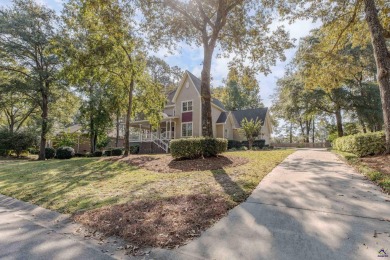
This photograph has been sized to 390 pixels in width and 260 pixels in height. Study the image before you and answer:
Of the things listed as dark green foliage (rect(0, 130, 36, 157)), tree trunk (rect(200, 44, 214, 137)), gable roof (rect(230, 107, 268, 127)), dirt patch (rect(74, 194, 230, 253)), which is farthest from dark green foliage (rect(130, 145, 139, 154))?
dirt patch (rect(74, 194, 230, 253))

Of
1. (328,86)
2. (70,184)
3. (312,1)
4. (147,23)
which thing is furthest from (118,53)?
(328,86)

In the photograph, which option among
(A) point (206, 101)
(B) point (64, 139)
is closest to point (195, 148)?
(A) point (206, 101)

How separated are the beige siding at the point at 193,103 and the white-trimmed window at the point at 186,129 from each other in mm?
445

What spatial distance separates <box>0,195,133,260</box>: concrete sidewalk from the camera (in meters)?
2.82

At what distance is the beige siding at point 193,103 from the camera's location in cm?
2383

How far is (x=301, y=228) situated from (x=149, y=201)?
117 inches

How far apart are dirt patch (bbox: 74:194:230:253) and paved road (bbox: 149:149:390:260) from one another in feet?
0.70

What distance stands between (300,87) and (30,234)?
84.3 ft

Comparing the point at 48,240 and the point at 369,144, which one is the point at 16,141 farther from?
the point at 369,144

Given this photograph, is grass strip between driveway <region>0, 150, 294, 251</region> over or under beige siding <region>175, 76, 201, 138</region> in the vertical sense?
under

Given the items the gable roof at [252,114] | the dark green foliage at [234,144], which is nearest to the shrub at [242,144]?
the dark green foliage at [234,144]

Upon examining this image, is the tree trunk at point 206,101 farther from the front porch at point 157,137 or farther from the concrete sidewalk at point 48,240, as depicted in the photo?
the front porch at point 157,137

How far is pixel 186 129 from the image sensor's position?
24.8m

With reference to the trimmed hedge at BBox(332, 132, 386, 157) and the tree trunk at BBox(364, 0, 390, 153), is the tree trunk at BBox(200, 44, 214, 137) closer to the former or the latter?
the tree trunk at BBox(364, 0, 390, 153)
